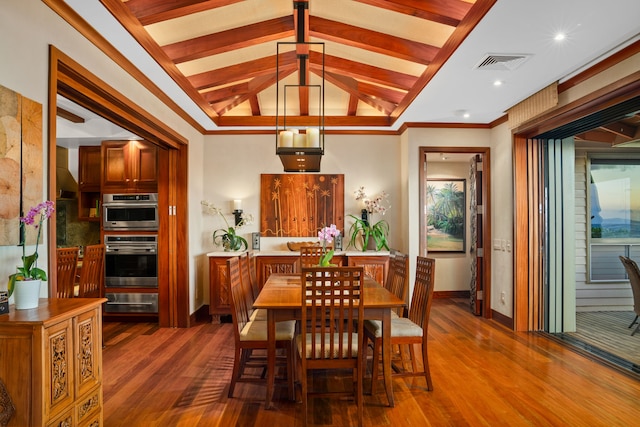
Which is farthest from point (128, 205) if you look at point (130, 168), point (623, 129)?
point (623, 129)

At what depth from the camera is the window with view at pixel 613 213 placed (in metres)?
5.64

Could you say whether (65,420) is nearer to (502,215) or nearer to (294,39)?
(294,39)

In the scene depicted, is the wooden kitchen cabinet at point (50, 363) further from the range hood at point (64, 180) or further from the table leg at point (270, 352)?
the range hood at point (64, 180)

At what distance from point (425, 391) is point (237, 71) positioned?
368cm

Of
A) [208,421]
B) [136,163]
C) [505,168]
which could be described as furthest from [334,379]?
[136,163]

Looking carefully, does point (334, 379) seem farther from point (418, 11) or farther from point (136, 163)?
point (136, 163)

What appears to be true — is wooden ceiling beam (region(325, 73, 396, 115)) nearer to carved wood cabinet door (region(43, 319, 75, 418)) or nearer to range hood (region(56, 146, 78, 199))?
carved wood cabinet door (region(43, 319, 75, 418))

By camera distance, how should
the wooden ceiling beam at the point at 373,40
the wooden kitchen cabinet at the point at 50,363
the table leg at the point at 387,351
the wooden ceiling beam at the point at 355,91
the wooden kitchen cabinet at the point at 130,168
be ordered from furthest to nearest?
the wooden kitchen cabinet at the point at 130,168
the wooden ceiling beam at the point at 355,91
the wooden ceiling beam at the point at 373,40
the table leg at the point at 387,351
the wooden kitchen cabinet at the point at 50,363

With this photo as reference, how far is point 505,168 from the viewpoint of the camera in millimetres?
4852

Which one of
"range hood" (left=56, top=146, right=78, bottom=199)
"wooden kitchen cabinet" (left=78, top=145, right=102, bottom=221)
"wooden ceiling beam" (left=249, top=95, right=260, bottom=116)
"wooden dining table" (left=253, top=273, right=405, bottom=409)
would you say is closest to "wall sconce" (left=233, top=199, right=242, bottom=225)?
"wooden ceiling beam" (left=249, top=95, right=260, bottom=116)

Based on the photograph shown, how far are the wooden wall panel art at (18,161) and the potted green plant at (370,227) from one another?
12.5 feet

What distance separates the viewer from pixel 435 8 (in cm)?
278

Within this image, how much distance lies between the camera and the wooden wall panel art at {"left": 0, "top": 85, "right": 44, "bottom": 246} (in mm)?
1851

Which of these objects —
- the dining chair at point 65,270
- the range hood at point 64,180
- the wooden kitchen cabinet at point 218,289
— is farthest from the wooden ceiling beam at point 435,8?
the range hood at point 64,180
